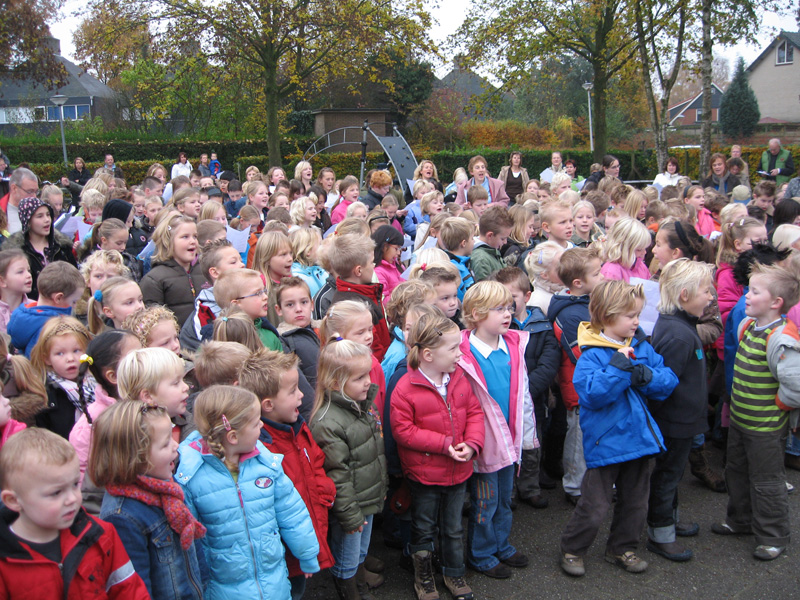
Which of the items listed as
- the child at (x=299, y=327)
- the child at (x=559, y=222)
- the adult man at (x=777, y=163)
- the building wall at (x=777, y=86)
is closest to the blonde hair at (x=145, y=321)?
the child at (x=299, y=327)

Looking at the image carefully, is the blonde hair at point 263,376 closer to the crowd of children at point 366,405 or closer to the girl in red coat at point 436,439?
the crowd of children at point 366,405

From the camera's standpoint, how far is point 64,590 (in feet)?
7.18

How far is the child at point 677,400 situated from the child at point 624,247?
3.84 feet

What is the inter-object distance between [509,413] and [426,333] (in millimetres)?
887

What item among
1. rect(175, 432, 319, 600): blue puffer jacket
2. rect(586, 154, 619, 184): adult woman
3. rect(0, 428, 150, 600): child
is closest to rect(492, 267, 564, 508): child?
rect(175, 432, 319, 600): blue puffer jacket

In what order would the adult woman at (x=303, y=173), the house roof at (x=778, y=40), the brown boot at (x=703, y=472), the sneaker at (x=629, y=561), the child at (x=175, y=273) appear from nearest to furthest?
1. the sneaker at (x=629, y=561)
2. the brown boot at (x=703, y=472)
3. the child at (x=175, y=273)
4. the adult woman at (x=303, y=173)
5. the house roof at (x=778, y=40)

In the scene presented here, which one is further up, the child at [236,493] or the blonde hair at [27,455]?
the blonde hair at [27,455]

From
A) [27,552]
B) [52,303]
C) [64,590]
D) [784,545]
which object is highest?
[52,303]

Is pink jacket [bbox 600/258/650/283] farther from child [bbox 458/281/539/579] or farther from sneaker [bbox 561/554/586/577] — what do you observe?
sneaker [bbox 561/554/586/577]

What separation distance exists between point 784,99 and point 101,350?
2633 inches

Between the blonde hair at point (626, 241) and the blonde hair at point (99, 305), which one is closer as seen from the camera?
the blonde hair at point (99, 305)

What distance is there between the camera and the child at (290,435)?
125 inches

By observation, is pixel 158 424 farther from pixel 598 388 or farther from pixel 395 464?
pixel 598 388

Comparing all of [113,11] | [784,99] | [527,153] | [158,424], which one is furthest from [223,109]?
[784,99]
